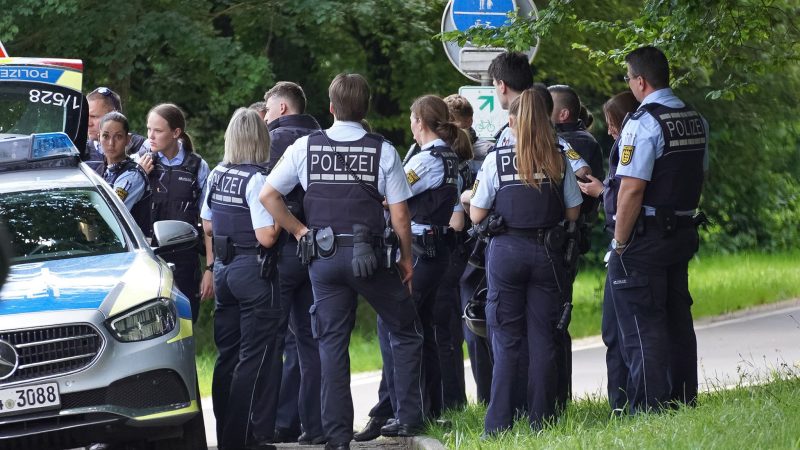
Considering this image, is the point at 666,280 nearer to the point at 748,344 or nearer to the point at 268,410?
the point at 268,410

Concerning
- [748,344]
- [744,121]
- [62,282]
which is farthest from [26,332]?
[744,121]

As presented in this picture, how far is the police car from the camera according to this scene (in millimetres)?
6875

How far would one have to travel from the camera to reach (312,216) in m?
7.92

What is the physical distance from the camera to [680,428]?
22.2 ft

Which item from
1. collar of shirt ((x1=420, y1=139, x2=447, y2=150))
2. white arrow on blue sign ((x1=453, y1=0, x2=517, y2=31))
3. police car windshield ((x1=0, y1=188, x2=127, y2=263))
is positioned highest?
white arrow on blue sign ((x1=453, y1=0, x2=517, y2=31))

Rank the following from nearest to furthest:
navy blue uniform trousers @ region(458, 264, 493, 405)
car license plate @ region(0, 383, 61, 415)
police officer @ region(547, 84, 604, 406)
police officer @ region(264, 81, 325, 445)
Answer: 1. car license plate @ region(0, 383, 61, 415)
2. police officer @ region(264, 81, 325, 445)
3. police officer @ region(547, 84, 604, 406)
4. navy blue uniform trousers @ region(458, 264, 493, 405)

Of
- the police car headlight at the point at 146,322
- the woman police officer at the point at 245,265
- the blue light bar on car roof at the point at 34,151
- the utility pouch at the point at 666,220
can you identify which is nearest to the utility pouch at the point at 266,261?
the woman police officer at the point at 245,265

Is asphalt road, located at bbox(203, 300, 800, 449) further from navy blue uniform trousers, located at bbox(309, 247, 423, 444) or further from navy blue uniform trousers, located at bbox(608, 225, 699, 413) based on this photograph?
navy blue uniform trousers, located at bbox(608, 225, 699, 413)

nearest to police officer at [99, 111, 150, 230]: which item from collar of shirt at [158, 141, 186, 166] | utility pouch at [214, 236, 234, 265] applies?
collar of shirt at [158, 141, 186, 166]

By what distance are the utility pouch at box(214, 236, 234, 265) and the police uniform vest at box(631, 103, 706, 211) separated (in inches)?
88.5

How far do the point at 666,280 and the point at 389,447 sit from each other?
1.94 metres

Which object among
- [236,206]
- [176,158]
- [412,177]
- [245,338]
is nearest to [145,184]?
[176,158]

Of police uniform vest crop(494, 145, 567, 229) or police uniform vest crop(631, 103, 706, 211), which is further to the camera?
police uniform vest crop(631, 103, 706, 211)

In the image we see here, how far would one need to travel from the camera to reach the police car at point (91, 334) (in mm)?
6875
